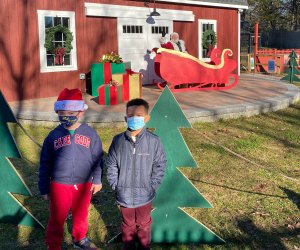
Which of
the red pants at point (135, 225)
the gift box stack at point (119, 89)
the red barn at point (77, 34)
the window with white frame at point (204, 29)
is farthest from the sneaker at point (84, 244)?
the window with white frame at point (204, 29)

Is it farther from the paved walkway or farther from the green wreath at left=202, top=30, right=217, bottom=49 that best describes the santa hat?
the green wreath at left=202, top=30, right=217, bottom=49

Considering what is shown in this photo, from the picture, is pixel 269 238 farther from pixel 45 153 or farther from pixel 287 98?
pixel 287 98

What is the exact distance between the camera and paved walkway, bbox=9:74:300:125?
27.5ft

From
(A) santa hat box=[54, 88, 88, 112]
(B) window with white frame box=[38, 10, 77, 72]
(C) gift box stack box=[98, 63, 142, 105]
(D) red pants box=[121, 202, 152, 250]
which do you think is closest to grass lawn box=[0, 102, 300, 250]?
(D) red pants box=[121, 202, 152, 250]

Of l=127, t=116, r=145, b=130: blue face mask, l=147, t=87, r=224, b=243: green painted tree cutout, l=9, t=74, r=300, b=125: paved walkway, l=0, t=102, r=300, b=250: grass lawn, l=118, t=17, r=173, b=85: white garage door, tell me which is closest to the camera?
l=127, t=116, r=145, b=130: blue face mask

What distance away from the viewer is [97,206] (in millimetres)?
4625

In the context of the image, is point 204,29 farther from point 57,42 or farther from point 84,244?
point 84,244

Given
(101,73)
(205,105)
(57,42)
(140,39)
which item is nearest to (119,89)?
(205,105)

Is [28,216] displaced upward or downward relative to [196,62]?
downward

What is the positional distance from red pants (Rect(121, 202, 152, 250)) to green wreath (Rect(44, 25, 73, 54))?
847 cm

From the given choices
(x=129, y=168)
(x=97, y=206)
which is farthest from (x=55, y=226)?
(x=97, y=206)

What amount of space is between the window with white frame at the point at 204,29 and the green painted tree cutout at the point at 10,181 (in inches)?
487

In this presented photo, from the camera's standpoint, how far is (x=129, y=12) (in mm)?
12898

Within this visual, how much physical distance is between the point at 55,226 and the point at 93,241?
1.86 feet
